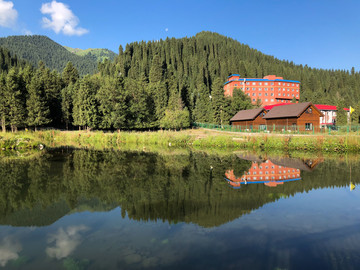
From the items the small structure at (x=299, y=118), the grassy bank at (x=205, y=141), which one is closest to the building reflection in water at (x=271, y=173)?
the grassy bank at (x=205, y=141)

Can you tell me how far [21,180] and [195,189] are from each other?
37.1ft

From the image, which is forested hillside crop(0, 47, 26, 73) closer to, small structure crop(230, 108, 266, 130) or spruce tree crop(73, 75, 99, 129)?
spruce tree crop(73, 75, 99, 129)

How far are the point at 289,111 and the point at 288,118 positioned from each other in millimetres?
1779

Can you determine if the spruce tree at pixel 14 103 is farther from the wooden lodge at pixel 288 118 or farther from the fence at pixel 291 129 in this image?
the wooden lodge at pixel 288 118

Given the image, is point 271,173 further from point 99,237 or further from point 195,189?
point 99,237

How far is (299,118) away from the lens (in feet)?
153

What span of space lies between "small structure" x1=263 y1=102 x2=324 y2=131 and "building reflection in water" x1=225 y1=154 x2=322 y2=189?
89.8 feet

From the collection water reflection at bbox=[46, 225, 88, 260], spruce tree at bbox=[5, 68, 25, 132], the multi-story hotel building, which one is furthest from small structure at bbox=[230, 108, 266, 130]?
the multi-story hotel building

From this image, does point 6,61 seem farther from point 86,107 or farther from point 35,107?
point 86,107

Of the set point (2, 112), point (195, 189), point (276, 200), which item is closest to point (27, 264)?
point (195, 189)

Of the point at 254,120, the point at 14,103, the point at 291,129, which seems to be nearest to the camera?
the point at 291,129

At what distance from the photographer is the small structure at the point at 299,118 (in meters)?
46.4

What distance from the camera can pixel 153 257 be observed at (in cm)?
638

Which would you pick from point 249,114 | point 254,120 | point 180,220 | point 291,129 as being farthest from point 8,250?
point 249,114
